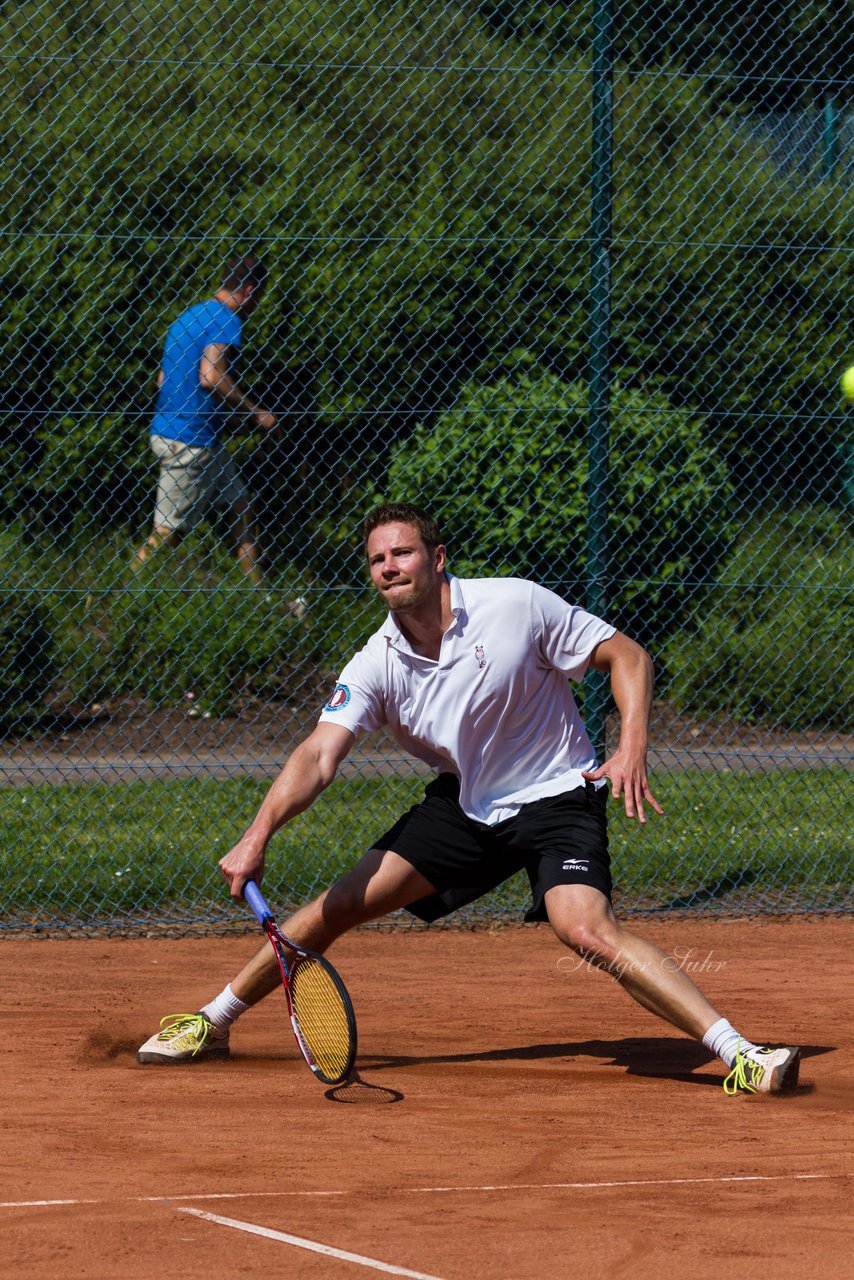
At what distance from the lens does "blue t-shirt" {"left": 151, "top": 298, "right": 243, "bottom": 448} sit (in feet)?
24.0

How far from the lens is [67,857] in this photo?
6707 millimetres

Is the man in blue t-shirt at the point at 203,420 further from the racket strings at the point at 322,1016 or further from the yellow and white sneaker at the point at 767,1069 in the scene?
the yellow and white sneaker at the point at 767,1069

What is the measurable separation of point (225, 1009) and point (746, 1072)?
1413 mm

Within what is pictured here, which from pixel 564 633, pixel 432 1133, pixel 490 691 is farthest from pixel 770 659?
pixel 432 1133

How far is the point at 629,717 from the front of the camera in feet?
14.4

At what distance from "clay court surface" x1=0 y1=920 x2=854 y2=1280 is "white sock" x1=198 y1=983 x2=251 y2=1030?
0.14m

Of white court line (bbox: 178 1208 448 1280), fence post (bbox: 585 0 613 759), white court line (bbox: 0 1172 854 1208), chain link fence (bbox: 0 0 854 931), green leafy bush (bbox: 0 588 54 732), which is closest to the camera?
white court line (bbox: 178 1208 448 1280)

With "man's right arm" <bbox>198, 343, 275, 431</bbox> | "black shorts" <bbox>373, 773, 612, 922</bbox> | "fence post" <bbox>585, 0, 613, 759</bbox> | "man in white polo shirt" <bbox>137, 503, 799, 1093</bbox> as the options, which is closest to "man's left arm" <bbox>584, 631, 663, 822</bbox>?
"man in white polo shirt" <bbox>137, 503, 799, 1093</bbox>

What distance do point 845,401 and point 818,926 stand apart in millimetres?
2567

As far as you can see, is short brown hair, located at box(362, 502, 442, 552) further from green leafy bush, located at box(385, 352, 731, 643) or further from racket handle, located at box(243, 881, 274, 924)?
green leafy bush, located at box(385, 352, 731, 643)

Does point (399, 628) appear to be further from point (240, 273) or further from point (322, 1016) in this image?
point (240, 273)

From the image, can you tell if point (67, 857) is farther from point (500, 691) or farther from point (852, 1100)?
point (852, 1100)

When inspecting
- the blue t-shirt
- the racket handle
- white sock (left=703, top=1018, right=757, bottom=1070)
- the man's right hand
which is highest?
the blue t-shirt

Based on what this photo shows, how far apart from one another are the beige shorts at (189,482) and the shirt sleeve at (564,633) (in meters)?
3.09
